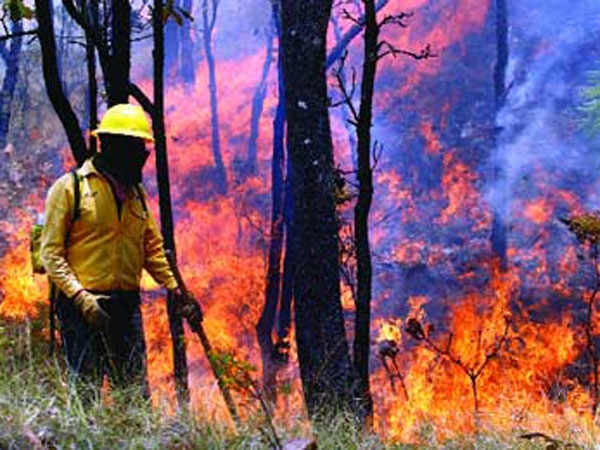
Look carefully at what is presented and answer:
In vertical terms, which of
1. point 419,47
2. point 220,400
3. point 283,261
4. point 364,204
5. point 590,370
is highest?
point 419,47

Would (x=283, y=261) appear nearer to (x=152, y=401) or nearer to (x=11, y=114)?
(x=11, y=114)

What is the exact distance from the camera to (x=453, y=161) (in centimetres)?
1488

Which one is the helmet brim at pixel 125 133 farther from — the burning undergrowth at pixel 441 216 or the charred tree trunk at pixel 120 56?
the burning undergrowth at pixel 441 216

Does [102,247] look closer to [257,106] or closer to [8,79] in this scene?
[257,106]

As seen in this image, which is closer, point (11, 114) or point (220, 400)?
point (220, 400)

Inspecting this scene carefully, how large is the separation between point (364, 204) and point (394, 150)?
32.3 feet

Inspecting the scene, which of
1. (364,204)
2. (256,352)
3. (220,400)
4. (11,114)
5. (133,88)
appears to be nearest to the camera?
(220,400)

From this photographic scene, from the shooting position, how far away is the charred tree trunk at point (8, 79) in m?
16.5

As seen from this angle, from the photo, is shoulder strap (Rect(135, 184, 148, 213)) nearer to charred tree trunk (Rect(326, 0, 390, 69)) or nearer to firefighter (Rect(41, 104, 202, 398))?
firefighter (Rect(41, 104, 202, 398))

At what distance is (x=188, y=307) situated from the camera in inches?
164

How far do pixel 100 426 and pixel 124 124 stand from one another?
157 cm

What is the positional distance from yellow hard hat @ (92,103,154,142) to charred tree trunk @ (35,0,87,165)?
1955 mm

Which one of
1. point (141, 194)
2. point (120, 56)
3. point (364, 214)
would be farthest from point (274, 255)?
point (141, 194)

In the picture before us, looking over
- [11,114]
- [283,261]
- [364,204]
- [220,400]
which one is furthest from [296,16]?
[11,114]
